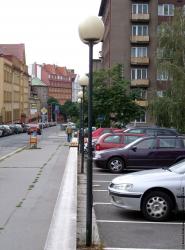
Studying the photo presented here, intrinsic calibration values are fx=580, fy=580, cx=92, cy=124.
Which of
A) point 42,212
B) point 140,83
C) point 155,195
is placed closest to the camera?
point 155,195

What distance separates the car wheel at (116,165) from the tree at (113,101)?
24.8 metres

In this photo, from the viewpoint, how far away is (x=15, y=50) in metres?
133

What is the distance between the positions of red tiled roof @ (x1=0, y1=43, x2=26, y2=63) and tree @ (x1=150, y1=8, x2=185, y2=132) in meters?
92.7

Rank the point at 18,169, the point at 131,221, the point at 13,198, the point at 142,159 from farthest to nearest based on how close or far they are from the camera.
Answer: the point at 18,169 → the point at 142,159 → the point at 13,198 → the point at 131,221

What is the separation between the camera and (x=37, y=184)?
17.1m

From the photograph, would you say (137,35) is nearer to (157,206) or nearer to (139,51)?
(139,51)

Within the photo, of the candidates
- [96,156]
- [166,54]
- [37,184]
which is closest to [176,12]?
[166,54]

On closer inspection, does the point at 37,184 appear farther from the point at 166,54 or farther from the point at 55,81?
the point at 55,81

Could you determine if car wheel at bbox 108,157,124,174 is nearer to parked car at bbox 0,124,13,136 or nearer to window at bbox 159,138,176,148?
window at bbox 159,138,176,148

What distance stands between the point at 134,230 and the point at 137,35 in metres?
65.8

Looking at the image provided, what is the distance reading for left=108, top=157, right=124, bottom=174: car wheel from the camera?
21.3 metres

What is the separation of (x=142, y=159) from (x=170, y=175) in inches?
377

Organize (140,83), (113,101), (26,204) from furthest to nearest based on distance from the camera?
(140,83) < (113,101) < (26,204)

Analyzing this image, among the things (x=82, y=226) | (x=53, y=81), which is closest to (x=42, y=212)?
(x=82, y=226)
